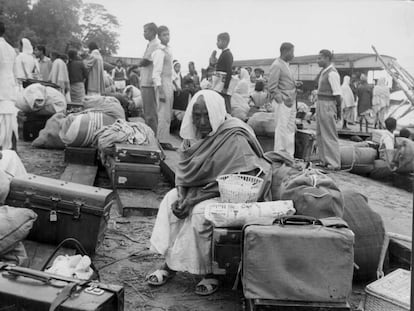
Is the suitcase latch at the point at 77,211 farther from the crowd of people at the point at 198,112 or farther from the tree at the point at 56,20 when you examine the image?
the tree at the point at 56,20

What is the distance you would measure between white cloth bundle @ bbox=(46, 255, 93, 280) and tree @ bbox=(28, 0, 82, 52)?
14893 millimetres

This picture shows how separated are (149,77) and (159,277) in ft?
16.5

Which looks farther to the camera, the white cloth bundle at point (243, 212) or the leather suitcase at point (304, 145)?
the leather suitcase at point (304, 145)

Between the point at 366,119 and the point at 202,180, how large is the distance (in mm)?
14356

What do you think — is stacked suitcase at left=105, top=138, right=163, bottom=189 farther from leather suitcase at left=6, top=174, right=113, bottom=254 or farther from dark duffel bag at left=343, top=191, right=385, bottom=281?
dark duffel bag at left=343, top=191, right=385, bottom=281

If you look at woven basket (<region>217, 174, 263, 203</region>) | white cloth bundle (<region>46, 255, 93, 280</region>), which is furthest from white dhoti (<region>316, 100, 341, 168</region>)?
white cloth bundle (<region>46, 255, 93, 280</region>)

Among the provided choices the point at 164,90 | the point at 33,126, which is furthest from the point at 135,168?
the point at 33,126

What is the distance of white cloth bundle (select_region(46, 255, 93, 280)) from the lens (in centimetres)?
292

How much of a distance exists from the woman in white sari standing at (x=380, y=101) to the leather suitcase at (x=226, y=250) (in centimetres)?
1505

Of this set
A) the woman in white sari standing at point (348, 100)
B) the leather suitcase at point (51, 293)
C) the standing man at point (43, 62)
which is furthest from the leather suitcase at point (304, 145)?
the woman in white sari standing at point (348, 100)

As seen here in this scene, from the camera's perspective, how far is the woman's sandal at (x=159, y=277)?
3.64 meters

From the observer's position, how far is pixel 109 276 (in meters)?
3.81

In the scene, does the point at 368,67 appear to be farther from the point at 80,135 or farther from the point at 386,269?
the point at 386,269

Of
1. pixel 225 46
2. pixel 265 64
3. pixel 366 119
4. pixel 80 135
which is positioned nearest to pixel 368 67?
pixel 366 119
